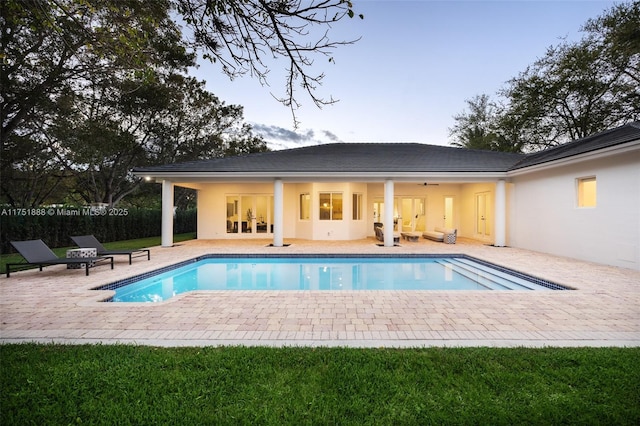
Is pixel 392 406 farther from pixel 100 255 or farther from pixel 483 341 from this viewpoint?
pixel 100 255

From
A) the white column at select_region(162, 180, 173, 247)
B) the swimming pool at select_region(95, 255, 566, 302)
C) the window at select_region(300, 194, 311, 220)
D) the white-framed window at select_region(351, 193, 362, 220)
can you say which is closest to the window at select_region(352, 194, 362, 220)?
the white-framed window at select_region(351, 193, 362, 220)

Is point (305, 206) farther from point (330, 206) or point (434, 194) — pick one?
point (434, 194)

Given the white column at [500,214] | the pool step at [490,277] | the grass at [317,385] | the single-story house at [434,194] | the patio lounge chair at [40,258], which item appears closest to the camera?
the grass at [317,385]

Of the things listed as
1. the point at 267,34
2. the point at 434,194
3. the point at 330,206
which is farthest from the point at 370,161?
the point at 267,34

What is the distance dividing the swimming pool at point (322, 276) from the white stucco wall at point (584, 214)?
2.94m

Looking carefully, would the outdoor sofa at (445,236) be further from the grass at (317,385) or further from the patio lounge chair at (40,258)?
the patio lounge chair at (40,258)

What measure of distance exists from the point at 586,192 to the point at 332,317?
9.95 metres

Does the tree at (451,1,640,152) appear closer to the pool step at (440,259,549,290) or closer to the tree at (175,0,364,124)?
the pool step at (440,259,549,290)

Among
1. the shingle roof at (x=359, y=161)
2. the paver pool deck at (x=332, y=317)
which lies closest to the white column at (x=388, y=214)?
the shingle roof at (x=359, y=161)

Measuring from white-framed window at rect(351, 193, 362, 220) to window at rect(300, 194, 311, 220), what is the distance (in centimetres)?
225

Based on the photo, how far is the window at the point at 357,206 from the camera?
54.3 ft

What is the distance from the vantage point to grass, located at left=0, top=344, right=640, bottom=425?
2416 mm

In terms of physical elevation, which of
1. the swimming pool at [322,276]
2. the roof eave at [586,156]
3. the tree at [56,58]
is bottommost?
the swimming pool at [322,276]

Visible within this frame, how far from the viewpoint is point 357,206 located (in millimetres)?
16672
